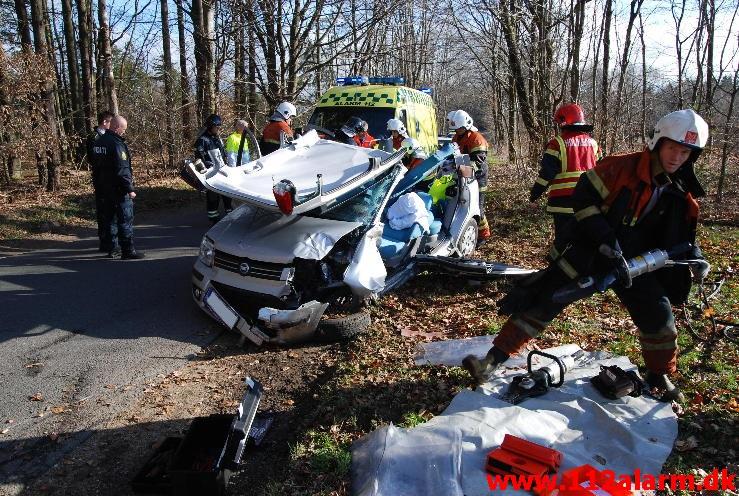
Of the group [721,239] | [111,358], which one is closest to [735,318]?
[721,239]

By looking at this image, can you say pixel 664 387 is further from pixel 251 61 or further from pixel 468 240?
pixel 251 61

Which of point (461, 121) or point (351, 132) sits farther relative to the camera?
point (351, 132)

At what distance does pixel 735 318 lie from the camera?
5355 millimetres

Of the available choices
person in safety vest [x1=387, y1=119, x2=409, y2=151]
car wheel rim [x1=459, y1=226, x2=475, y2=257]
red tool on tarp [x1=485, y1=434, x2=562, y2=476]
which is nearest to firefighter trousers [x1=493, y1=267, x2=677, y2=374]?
red tool on tarp [x1=485, y1=434, x2=562, y2=476]

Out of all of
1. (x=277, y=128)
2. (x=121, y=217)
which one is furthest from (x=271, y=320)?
(x=277, y=128)

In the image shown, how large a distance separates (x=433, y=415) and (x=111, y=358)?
291 centimetres

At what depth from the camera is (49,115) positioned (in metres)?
11.9

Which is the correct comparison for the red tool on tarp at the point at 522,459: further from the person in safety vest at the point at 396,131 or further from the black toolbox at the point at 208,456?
the person in safety vest at the point at 396,131

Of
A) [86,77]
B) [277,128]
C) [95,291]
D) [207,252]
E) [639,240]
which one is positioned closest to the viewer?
[639,240]

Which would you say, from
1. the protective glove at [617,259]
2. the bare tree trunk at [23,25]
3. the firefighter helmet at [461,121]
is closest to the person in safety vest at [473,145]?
the firefighter helmet at [461,121]

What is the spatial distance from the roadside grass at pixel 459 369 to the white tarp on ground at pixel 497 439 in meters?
0.17

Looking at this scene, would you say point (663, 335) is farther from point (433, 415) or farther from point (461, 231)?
point (461, 231)

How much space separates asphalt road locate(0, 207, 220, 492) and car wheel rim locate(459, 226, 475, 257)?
3.54 meters

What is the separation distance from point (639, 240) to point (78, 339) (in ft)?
16.1
